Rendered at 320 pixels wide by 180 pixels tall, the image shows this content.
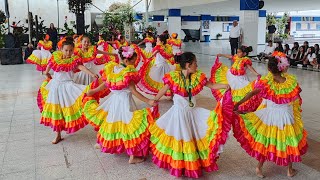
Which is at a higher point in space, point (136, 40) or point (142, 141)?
point (136, 40)

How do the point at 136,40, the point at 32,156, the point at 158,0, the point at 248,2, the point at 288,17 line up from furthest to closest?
the point at 288,17 → the point at 158,0 → the point at 136,40 → the point at 248,2 → the point at 32,156

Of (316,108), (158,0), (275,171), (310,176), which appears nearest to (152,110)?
(275,171)

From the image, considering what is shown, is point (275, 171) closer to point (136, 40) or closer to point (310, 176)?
point (310, 176)

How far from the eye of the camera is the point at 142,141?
3.73m

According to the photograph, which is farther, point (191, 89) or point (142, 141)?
point (142, 141)

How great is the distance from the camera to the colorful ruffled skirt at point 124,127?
12.2 ft

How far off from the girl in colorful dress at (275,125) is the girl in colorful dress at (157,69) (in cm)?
326

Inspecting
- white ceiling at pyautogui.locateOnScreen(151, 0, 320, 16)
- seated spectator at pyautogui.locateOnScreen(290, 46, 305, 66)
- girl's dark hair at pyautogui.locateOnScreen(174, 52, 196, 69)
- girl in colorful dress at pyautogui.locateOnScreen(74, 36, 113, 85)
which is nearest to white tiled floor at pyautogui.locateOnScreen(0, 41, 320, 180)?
girl in colorful dress at pyautogui.locateOnScreen(74, 36, 113, 85)

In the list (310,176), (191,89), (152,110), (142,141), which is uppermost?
(191,89)

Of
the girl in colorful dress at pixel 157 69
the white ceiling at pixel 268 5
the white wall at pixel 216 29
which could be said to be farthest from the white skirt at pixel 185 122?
the white wall at pixel 216 29

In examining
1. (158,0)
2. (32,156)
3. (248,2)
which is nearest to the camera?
(32,156)

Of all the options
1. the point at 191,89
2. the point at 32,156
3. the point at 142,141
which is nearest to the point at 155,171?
the point at 142,141

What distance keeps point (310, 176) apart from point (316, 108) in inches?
126

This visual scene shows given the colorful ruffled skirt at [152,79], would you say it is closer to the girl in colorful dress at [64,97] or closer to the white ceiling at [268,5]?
the girl in colorful dress at [64,97]
